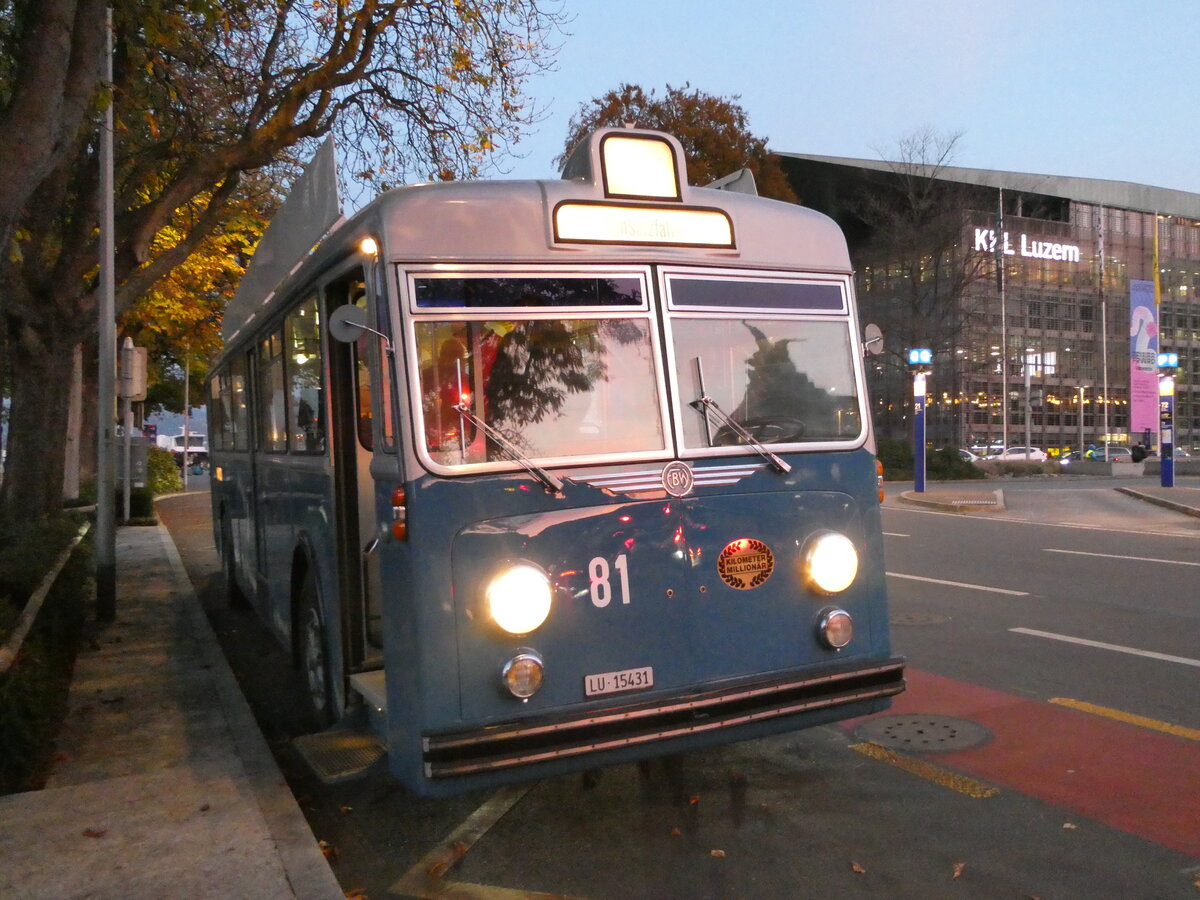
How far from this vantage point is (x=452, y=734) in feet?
13.3

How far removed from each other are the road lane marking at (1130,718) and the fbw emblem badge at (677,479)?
138 inches

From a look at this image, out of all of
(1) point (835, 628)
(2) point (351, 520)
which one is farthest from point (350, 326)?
(1) point (835, 628)

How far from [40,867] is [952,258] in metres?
47.2

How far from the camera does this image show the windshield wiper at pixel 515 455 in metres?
4.30

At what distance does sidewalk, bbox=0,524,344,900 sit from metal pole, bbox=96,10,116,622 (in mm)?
2370

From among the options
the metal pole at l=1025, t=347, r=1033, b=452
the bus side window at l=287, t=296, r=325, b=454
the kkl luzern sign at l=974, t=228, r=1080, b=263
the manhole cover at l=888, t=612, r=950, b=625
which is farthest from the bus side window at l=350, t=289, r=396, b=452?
the kkl luzern sign at l=974, t=228, r=1080, b=263

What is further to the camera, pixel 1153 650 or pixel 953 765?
pixel 1153 650

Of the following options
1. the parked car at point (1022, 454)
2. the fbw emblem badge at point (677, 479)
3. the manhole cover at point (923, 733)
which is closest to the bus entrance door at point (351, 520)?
the fbw emblem badge at point (677, 479)

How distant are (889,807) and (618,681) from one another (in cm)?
160

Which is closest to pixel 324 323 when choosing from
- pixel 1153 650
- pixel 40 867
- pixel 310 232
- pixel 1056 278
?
pixel 310 232

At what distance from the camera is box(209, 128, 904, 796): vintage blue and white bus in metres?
4.18

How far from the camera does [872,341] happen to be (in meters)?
5.33

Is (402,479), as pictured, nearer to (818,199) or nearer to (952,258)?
(952,258)

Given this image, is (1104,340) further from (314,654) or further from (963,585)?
(314,654)
